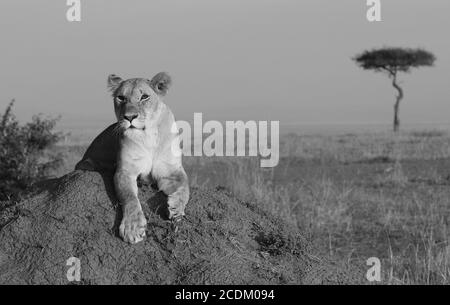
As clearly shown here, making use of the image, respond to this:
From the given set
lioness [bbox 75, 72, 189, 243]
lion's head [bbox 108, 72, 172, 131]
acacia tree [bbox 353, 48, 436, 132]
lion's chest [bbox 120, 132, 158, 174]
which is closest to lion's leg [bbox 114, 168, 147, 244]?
lioness [bbox 75, 72, 189, 243]

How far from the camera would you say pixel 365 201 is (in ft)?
45.7

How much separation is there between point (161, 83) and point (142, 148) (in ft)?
1.78

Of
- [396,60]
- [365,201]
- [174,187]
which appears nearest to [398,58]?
[396,60]

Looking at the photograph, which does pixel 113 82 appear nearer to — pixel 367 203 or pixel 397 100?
pixel 367 203

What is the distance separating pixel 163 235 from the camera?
5.36 m

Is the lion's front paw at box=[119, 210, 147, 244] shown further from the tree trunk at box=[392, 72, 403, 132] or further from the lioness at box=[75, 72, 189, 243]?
the tree trunk at box=[392, 72, 403, 132]

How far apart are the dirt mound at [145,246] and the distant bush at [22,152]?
6.42m

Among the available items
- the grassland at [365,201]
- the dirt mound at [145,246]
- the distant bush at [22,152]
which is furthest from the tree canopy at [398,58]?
the dirt mound at [145,246]

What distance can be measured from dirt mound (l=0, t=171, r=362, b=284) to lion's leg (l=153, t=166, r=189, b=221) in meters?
0.09

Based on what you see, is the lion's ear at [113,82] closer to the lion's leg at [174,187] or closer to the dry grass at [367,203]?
the lion's leg at [174,187]

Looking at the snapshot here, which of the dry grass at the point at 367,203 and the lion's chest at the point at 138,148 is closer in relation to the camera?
the lion's chest at the point at 138,148

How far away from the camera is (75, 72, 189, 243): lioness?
5.21m

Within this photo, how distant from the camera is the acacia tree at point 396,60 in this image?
4875 centimetres

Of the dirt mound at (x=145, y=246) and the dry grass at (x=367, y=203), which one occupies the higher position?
the dirt mound at (x=145, y=246)
